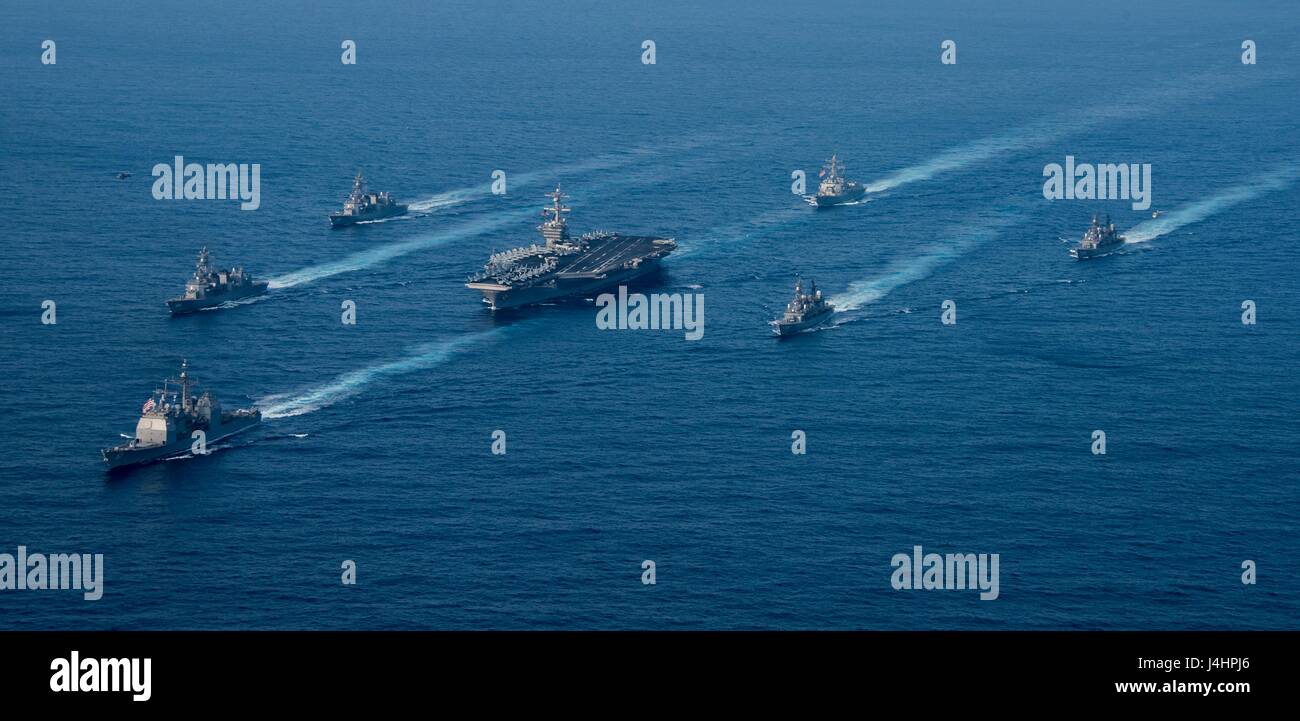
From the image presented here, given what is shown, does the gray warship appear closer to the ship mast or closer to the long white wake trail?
the ship mast

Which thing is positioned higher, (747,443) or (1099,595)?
(747,443)

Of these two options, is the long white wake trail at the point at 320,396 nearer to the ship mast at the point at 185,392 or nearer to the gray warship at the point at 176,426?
the gray warship at the point at 176,426

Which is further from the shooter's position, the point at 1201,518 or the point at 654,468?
the point at 654,468

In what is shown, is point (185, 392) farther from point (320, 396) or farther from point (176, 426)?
point (320, 396)

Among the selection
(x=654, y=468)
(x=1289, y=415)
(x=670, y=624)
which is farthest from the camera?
(x=1289, y=415)

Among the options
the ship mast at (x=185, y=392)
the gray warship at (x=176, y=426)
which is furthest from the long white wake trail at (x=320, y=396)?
the ship mast at (x=185, y=392)

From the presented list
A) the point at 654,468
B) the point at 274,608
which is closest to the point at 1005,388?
the point at 654,468
